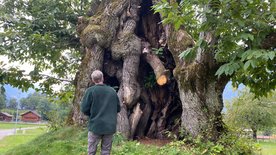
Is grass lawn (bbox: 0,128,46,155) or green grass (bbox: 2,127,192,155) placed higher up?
green grass (bbox: 2,127,192,155)

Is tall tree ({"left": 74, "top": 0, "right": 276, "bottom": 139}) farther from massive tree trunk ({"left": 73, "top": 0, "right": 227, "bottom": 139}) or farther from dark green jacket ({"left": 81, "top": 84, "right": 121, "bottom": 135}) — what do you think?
dark green jacket ({"left": 81, "top": 84, "right": 121, "bottom": 135})

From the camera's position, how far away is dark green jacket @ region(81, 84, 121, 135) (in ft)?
14.2

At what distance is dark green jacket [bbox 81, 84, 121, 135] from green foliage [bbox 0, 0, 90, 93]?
13.9 ft

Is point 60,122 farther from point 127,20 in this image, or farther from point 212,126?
point 212,126

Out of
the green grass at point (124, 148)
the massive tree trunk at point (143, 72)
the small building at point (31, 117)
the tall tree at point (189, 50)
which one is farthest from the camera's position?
the small building at point (31, 117)

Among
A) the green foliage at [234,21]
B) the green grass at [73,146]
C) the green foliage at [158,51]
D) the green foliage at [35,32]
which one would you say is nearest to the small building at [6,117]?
the green foliage at [35,32]

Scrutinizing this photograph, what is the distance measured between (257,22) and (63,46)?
22.9 feet

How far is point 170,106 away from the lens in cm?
754

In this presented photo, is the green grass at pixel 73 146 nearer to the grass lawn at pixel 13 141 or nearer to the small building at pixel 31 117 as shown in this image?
the grass lawn at pixel 13 141

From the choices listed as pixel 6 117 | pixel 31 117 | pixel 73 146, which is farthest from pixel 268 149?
pixel 6 117

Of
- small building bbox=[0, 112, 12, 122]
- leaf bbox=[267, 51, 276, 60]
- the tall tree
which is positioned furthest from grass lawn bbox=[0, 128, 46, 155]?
small building bbox=[0, 112, 12, 122]

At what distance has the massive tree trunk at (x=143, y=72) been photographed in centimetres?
606

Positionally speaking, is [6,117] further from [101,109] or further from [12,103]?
[101,109]

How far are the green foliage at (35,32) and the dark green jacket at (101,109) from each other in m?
4.24
